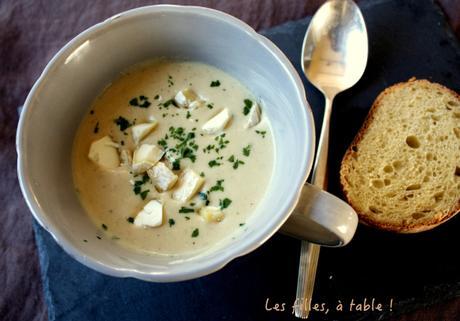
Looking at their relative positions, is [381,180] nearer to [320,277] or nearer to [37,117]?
[320,277]

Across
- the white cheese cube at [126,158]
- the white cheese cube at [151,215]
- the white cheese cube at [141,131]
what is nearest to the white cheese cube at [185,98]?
the white cheese cube at [141,131]

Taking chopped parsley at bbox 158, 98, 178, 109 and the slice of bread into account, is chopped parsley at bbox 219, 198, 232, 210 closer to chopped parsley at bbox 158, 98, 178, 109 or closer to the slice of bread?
chopped parsley at bbox 158, 98, 178, 109

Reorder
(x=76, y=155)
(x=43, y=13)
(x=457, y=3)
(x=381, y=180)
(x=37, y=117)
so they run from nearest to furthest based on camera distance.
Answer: (x=37, y=117) < (x=76, y=155) < (x=381, y=180) < (x=457, y=3) < (x=43, y=13)

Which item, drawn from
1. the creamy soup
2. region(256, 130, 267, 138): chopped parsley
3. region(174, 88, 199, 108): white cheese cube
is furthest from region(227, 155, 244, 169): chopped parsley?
region(174, 88, 199, 108): white cheese cube

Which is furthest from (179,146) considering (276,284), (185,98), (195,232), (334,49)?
(334,49)

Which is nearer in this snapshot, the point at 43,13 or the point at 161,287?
the point at 161,287

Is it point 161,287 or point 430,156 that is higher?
point 430,156

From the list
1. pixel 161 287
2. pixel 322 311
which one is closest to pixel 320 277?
pixel 322 311

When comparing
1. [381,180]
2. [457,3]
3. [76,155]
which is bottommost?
[381,180]
